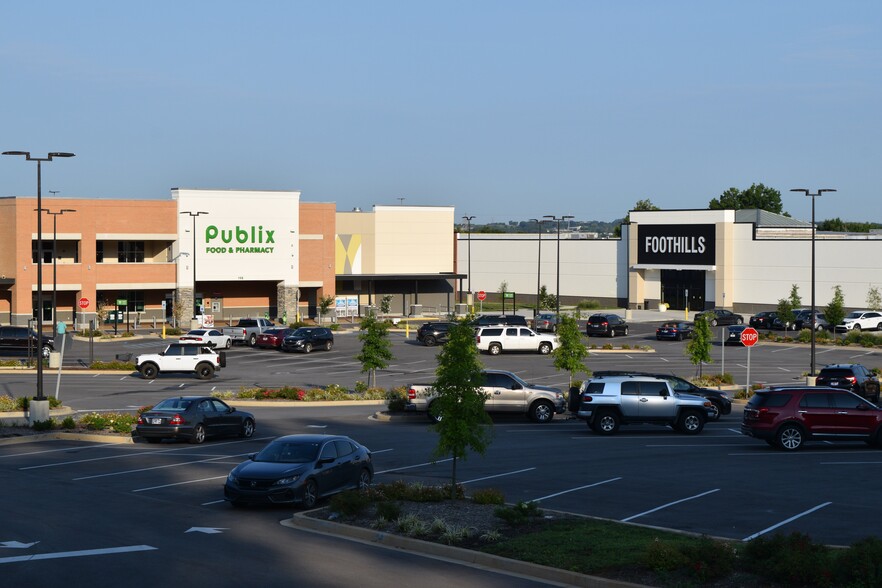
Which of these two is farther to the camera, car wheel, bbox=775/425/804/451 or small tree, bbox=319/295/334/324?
small tree, bbox=319/295/334/324

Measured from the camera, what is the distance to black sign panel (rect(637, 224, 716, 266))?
309 feet

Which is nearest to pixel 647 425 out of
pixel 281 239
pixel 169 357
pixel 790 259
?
pixel 169 357

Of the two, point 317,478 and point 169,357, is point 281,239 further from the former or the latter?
point 317,478

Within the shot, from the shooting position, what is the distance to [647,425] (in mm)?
34562

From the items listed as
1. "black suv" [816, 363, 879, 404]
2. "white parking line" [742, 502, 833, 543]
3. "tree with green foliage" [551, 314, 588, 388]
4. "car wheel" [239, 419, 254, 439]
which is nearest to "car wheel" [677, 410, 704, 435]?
"tree with green foliage" [551, 314, 588, 388]

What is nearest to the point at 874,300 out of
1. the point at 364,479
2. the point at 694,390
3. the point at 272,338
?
the point at 272,338

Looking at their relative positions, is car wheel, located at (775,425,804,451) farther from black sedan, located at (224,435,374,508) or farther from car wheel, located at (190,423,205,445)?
car wheel, located at (190,423,205,445)

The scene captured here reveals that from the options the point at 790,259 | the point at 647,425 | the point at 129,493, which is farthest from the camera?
the point at 790,259

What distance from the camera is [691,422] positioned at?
31719 millimetres

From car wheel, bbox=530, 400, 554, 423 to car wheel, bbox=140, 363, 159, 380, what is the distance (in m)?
20.9

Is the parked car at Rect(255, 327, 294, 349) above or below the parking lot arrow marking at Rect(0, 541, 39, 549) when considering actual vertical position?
above

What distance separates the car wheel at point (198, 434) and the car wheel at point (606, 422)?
11031 mm

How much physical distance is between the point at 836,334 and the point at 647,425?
43262mm

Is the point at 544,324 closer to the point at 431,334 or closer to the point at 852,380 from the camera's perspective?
the point at 431,334
